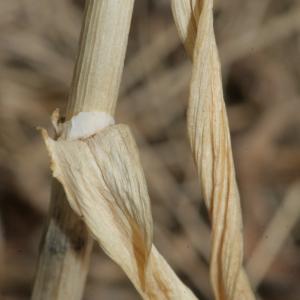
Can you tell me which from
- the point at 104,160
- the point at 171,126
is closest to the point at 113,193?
the point at 104,160

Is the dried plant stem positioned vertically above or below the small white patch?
above

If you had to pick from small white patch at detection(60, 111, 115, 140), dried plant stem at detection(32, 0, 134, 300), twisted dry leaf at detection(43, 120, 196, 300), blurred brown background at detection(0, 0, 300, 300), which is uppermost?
blurred brown background at detection(0, 0, 300, 300)

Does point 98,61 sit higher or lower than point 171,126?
lower

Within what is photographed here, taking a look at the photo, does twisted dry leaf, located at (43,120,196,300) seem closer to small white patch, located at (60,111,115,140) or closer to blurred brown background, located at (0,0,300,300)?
→ small white patch, located at (60,111,115,140)

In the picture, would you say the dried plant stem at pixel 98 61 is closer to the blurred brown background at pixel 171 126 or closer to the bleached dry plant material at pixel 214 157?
the bleached dry plant material at pixel 214 157

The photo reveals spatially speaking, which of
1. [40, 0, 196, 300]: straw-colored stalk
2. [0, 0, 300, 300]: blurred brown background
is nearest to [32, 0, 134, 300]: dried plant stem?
[40, 0, 196, 300]: straw-colored stalk

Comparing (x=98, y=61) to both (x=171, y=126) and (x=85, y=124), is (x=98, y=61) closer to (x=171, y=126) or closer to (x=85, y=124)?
(x=85, y=124)

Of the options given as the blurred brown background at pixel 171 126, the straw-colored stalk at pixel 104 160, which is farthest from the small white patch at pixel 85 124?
the blurred brown background at pixel 171 126

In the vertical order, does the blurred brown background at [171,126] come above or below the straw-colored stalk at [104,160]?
above
